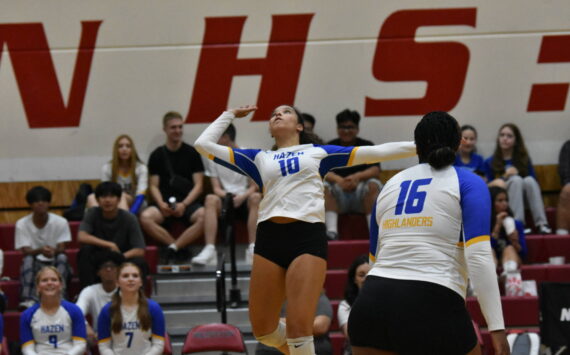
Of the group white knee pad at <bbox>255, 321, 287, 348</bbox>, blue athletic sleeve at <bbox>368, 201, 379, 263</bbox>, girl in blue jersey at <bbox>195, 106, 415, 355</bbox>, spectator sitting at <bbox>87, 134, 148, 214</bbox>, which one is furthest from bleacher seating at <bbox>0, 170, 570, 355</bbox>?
blue athletic sleeve at <bbox>368, 201, 379, 263</bbox>

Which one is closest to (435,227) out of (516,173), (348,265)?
(348,265)

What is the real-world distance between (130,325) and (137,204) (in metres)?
2.23

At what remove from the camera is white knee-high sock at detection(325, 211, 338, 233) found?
9.90 meters

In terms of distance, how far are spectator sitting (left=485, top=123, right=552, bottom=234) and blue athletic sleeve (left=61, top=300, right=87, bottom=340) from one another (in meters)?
4.55

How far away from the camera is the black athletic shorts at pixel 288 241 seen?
5.55m

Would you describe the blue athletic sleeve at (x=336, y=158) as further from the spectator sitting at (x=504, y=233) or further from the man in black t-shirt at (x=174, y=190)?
the man in black t-shirt at (x=174, y=190)

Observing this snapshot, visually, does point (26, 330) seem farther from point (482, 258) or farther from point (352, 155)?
point (482, 258)

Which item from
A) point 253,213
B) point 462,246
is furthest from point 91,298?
point 462,246

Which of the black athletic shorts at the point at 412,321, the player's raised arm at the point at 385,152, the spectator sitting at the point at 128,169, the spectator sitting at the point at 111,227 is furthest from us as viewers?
the spectator sitting at the point at 128,169

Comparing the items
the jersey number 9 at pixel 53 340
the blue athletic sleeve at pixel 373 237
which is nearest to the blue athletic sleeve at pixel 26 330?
the jersey number 9 at pixel 53 340

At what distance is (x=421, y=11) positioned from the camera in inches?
428

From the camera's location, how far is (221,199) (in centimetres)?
1011

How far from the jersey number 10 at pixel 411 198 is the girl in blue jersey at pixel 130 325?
4.52m

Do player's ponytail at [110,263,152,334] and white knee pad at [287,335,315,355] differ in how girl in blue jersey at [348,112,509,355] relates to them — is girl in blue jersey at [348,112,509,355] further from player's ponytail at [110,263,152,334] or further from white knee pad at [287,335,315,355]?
player's ponytail at [110,263,152,334]
